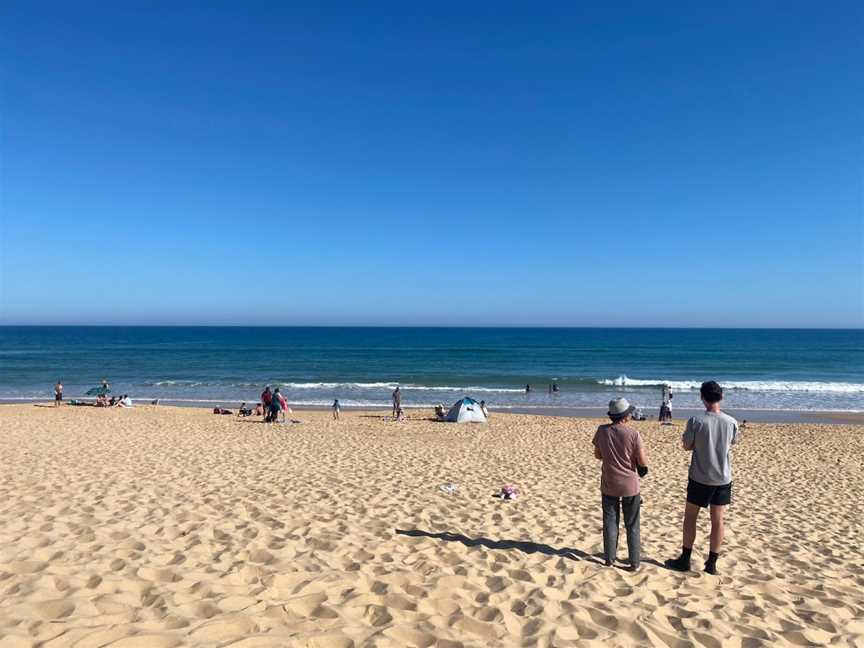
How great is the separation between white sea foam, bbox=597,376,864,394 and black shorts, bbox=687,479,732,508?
121ft

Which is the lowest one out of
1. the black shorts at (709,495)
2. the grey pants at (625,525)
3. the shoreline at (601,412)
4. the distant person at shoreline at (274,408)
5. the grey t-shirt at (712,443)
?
the shoreline at (601,412)

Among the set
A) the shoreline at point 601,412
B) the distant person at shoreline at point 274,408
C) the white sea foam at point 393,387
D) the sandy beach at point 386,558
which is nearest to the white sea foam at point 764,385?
the white sea foam at point 393,387

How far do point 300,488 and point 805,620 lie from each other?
6211 millimetres

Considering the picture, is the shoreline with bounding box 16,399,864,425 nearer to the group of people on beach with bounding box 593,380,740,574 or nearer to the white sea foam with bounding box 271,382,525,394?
the white sea foam with bounding box 271,382,525,394

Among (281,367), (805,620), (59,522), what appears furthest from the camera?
(281,367)

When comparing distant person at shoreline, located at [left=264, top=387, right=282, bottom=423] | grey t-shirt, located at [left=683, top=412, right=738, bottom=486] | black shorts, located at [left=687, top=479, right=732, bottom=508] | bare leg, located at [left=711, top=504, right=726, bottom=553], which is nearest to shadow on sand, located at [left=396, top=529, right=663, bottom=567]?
bare leg, located at [left=711, top=504, right=726, bottom=553]

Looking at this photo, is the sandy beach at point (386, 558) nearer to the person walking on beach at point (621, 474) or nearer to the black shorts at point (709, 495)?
the person walking on beach at point (621, 474)

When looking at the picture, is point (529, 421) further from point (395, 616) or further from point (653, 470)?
point (395, 616)

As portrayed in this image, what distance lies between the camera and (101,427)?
55.0 ft

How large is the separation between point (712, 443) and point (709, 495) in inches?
20.0

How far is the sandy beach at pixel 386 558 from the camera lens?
372 centimetres

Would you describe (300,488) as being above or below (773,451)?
above

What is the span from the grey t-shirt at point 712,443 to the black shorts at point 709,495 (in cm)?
5

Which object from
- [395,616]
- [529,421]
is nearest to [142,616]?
[395,616]
